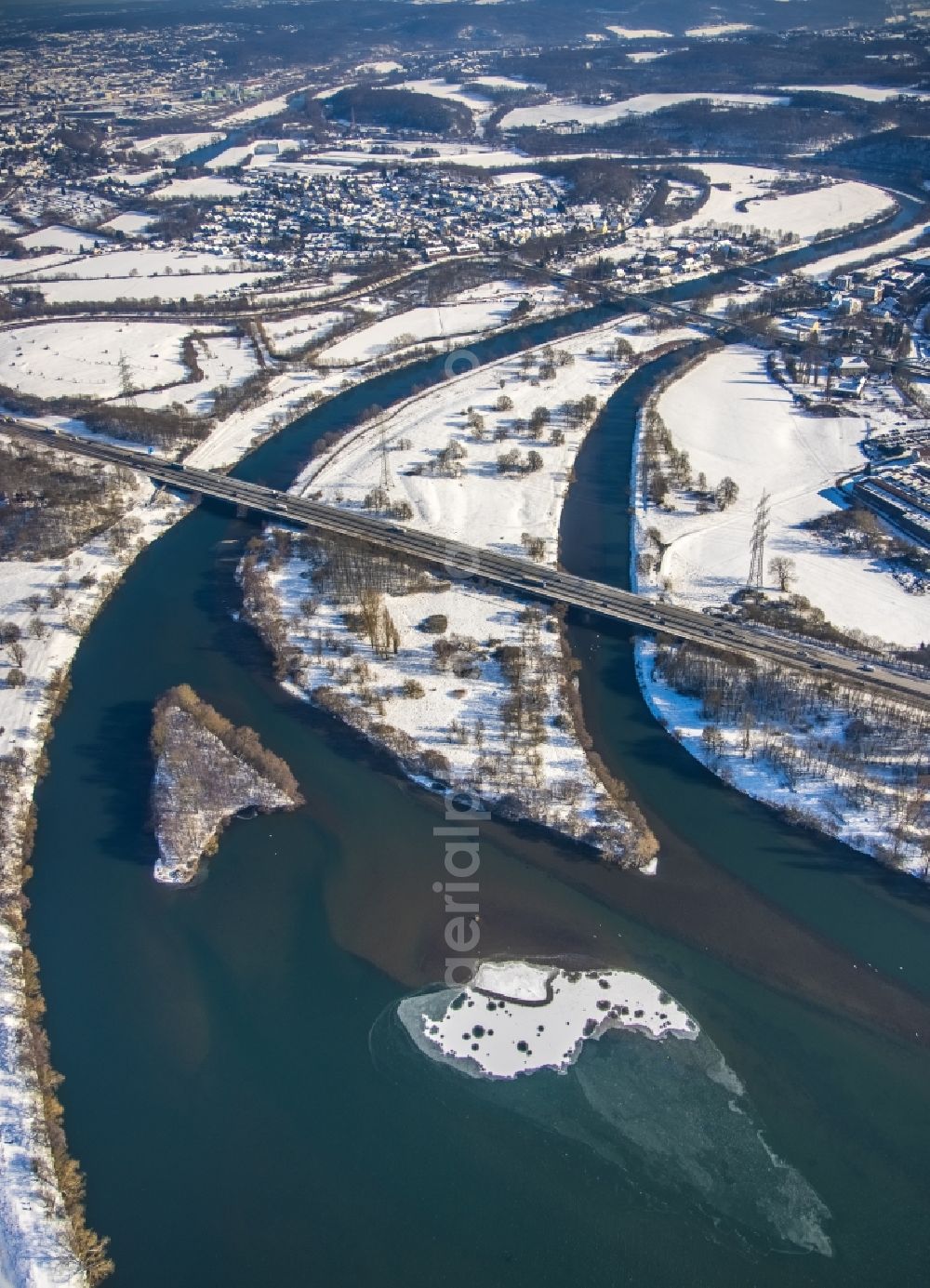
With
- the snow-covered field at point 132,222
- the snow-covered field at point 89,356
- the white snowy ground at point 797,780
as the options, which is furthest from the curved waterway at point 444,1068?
the snow-covered field at point 132,222

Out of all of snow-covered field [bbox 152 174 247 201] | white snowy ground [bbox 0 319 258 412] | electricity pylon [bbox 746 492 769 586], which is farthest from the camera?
snow-covered field [bbox 152 174 247 201]

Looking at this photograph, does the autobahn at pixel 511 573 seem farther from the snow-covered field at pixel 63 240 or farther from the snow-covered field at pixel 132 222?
the snow-covered field at pixel 132 222

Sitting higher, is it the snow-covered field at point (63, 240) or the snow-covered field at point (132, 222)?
the snow-covered field at point (132, 222)

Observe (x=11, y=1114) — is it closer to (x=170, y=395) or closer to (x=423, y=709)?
(x=423, y=709)


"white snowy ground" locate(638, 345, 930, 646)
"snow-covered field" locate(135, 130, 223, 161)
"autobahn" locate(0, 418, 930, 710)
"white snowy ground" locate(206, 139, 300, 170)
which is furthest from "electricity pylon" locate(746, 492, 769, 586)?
"snow-covered field" locate(135, 130, 223, 161)

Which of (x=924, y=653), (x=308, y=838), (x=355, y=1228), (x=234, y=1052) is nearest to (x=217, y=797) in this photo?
(x=308, y=838)

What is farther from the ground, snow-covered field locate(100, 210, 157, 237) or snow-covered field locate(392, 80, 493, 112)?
snow-covered field locate(392, 80, 493, 112)

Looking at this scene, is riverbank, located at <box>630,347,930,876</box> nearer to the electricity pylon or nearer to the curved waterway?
the electricity pylon
